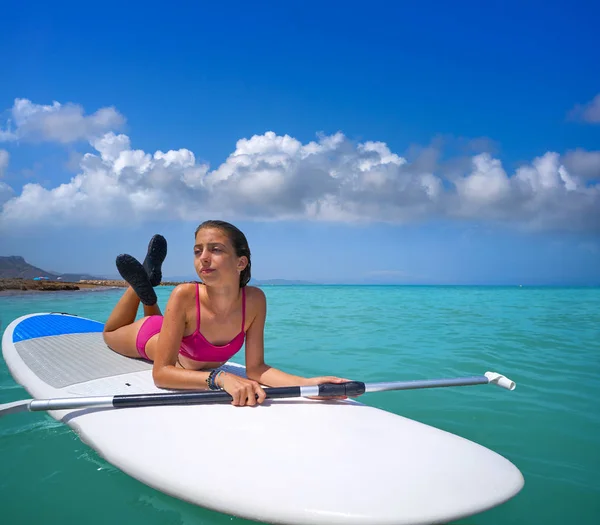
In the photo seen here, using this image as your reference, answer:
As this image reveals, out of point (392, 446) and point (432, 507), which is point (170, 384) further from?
point (432, 507)

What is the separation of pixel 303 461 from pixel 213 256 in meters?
1.14

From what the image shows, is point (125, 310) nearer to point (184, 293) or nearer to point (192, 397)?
point (184, 293)

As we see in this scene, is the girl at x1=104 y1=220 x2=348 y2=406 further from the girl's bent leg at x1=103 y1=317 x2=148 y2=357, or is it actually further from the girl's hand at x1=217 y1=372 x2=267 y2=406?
the girl's bent leg at x1=103 y1=317 x2=148 y2=357

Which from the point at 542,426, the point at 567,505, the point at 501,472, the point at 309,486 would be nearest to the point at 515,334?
the point at 542,426

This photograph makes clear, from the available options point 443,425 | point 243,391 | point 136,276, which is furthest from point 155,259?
point 443,425

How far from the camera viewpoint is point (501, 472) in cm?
155

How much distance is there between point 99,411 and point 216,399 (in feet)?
2.08

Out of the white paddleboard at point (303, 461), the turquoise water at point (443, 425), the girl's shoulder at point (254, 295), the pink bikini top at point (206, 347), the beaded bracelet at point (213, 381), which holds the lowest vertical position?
the turquoise water at point (443, 425)

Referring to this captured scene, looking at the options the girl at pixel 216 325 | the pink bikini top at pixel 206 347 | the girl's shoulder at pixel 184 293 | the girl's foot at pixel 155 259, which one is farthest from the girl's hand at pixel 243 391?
the girl's foot at pixel 155 259

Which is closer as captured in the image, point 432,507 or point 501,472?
point 432,507

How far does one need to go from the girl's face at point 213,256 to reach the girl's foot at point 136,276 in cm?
111

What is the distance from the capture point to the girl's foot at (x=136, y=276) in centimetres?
309

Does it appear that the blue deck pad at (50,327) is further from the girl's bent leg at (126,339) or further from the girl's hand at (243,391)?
the girl's hand at (243,391)

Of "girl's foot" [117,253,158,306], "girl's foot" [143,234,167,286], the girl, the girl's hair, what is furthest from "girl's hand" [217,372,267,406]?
"girl's foot" [143,234,167,286]
